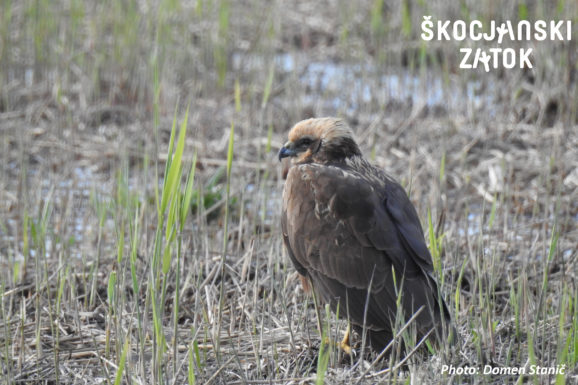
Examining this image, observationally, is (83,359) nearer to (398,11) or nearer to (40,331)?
(40,331)

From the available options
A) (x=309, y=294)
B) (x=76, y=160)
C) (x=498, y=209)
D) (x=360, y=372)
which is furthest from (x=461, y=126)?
(x=360, y=372)

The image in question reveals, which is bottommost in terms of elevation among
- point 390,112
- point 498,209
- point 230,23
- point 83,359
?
point 83,359

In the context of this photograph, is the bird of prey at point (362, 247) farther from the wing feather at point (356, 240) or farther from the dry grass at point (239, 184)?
the dry grass at point (239, 184)

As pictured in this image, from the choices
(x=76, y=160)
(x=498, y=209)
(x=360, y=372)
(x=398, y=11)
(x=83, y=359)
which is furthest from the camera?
(x=398, y=11)

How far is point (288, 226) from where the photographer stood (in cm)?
403

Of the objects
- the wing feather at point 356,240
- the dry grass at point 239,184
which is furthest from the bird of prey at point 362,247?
the dry grass at point 239,184

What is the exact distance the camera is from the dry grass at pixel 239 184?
3629mm

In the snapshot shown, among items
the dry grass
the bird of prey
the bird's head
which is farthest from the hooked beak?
the dry grass

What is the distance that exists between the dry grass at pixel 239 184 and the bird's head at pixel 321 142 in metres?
0.49

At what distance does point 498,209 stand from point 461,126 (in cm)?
154

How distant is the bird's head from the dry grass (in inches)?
19.3

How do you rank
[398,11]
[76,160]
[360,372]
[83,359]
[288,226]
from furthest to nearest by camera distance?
[398,11] < [76,160] < [288,226] < [83,359] < [360,372]

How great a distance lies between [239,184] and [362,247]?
2.37 meters

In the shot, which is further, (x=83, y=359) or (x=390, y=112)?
(x=390, y=112)
